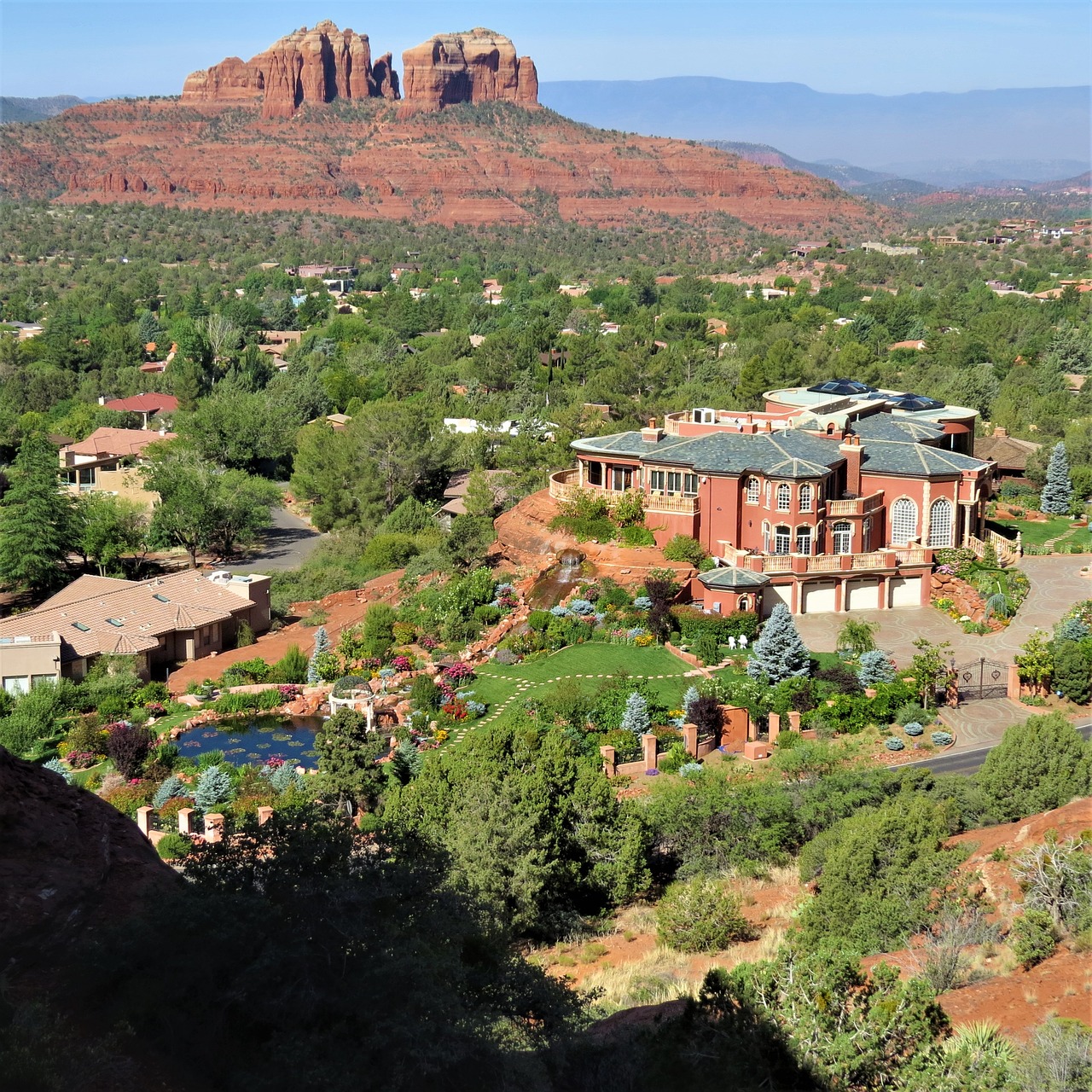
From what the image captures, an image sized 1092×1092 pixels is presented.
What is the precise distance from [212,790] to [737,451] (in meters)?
17.2

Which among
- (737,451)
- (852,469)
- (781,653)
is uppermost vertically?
(737,451)

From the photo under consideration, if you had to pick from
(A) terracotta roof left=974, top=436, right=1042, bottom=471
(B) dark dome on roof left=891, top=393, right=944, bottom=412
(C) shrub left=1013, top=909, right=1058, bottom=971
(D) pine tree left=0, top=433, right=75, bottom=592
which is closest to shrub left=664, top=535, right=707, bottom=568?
(B) dark dome on roof left=891, top=393, right=944, bottom=412

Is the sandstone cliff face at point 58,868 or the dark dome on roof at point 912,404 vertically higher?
the dark dome on roof at point 912,404

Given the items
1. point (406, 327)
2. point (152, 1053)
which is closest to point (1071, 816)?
point (152, 1053)

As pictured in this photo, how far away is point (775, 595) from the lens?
36031mm

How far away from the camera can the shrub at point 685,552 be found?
36688 millimetres

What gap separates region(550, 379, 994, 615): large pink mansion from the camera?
3606cm

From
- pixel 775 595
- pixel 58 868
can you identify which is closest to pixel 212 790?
pixel 58 868

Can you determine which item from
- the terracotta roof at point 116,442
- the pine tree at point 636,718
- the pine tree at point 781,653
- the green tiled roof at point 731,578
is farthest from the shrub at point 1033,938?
the terracotta roof at point 116,442

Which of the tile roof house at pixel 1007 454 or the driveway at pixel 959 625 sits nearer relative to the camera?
the driveway at pixel 959 625

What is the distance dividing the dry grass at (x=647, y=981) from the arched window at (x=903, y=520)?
810 inches

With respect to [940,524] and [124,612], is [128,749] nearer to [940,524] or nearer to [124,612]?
[124,612]

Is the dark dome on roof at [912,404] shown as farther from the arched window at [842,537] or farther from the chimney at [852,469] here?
the arched window at [842,537]

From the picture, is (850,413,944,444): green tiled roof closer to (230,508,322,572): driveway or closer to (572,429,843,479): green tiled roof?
(572,429,843,479): green tiled roof
